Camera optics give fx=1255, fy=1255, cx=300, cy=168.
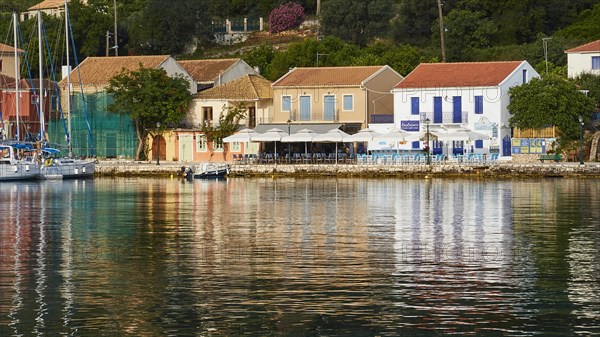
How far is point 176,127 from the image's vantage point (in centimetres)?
8725

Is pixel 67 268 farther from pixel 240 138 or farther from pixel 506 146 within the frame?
pixel 506 146

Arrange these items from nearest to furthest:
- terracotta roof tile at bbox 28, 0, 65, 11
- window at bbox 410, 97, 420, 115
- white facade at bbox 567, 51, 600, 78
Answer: window at bbox 410, 97, 420, 115 < white facade at bbox 567, 51, 600, 78 < terracotta roof tile at bbox 28, 0, 65, 11

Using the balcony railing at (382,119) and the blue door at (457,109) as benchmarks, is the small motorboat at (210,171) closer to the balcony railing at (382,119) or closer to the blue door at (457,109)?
the balcony railing at (382,119)

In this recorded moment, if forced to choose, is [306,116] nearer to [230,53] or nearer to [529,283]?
[230,53]

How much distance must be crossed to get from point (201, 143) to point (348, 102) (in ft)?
34.8

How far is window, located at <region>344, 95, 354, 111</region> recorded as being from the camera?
274 ft

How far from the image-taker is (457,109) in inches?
3120

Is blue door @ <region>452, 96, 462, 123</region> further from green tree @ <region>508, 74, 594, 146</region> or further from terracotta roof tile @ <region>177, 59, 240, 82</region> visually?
terracotta roof tile @ <region>177, 59, 240, 82</region>

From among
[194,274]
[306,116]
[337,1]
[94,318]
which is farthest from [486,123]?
[94,318]

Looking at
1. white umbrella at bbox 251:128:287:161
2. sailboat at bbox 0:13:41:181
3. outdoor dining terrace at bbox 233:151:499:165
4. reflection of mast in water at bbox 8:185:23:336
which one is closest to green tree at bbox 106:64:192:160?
outdoor dining terrace at bbox 233:151:499:165

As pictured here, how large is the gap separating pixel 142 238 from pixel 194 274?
8.74 m

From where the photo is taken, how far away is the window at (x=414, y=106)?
79.9m

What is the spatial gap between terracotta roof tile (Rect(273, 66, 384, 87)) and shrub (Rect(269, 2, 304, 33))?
103ft

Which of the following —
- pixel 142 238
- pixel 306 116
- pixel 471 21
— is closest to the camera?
pixel 142 238
